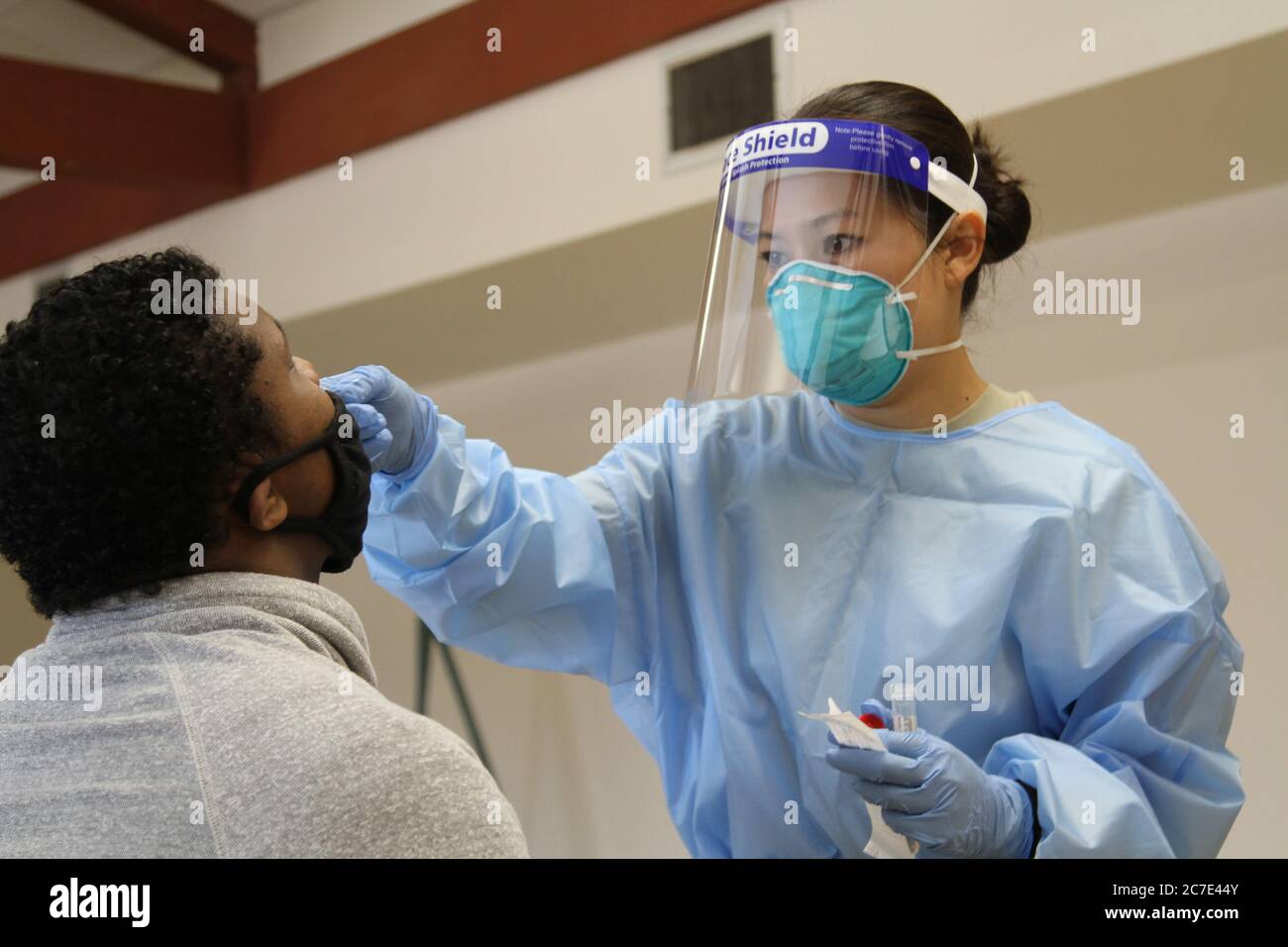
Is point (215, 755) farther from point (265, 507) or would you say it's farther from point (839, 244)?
point (839, 244)

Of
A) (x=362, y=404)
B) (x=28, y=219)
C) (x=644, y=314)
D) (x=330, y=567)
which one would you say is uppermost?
(x=28, y=219)

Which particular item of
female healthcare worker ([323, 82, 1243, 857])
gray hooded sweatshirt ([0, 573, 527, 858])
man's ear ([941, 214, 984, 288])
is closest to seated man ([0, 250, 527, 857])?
gray hooded sweatshirt ([0, 573, 527, 858])

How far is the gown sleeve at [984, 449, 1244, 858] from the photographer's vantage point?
1563mm

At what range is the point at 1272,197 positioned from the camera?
2924mm

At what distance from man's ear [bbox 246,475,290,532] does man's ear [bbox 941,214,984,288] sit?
3.18ft

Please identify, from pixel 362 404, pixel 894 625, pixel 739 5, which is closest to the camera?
pixel 362 404

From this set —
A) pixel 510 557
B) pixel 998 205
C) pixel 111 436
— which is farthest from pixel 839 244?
pixel 111 436

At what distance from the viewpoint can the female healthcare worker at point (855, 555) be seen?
1591 mm

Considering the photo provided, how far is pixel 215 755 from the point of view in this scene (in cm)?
108

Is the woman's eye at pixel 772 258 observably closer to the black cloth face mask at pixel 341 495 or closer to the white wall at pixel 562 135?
the black cloth face mask at pixel 341 495

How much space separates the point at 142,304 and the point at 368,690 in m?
0.39

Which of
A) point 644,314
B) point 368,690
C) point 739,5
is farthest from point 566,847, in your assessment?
point 368,690

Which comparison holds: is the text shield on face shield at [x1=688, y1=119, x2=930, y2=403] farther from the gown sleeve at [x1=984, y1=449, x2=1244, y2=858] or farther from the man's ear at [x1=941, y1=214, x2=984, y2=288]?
the gown sleeve at [x1=984, y1=449, x2=1244, y2=858]

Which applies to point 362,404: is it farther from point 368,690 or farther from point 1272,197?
point 1272,197
